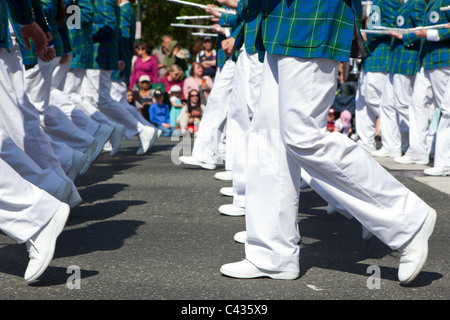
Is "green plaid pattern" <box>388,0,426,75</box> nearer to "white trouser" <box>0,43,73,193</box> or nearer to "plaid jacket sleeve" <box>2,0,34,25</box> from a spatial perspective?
"white trouser" <box>0,43,73,193</box>

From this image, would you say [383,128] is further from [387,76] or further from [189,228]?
[189,228]

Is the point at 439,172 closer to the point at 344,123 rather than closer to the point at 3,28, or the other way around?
the point at 3,28

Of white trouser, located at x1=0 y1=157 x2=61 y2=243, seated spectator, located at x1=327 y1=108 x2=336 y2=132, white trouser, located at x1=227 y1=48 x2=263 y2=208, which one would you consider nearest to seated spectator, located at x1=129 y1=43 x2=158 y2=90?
seated spectator, located at x1=327 y1=108 x2=336 y2=132

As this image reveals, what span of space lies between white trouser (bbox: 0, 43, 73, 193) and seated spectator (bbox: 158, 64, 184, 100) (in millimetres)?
11532

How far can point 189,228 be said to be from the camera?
189 inches

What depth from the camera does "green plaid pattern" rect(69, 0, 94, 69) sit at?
805cm

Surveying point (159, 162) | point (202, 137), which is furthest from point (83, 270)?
point (159, 162)

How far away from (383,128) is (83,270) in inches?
264

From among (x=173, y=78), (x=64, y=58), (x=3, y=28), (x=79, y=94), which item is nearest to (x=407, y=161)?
(x=79, y=94)

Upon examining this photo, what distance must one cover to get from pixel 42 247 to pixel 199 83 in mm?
12075

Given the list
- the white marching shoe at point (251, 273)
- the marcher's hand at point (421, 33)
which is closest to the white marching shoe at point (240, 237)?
the white marching shoe at point (251, 273)

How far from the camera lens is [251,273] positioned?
355 cm

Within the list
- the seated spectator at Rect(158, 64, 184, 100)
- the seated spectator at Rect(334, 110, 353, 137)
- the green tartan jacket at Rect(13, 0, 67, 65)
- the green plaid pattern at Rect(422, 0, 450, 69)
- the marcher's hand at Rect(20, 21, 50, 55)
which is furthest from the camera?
the seated spectator at Rect(158, 64, 184, 100)

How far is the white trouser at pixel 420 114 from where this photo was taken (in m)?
8.47
